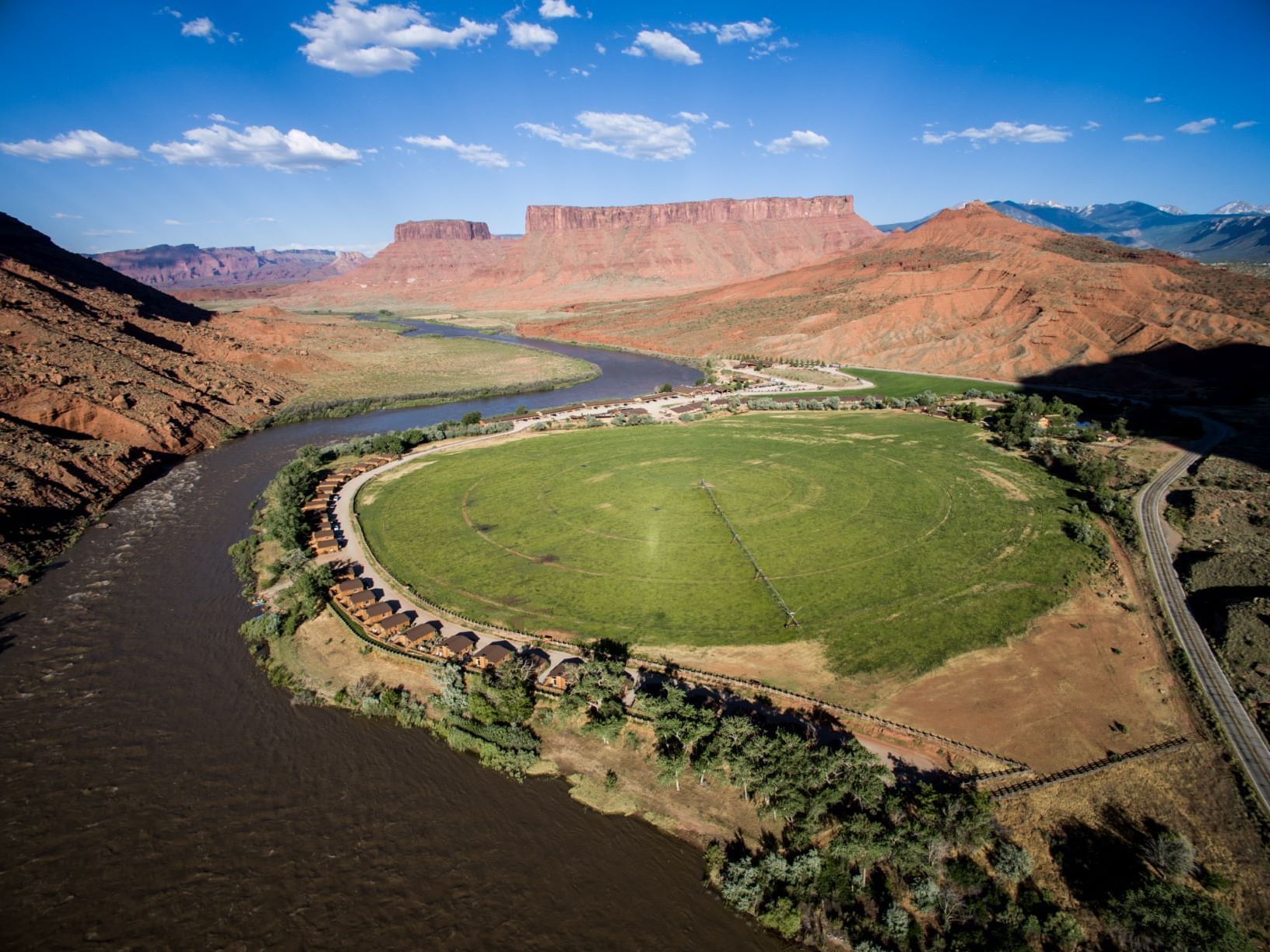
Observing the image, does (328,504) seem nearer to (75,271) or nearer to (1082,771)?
(1082,771)

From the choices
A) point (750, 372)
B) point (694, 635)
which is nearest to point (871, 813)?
point (694, 635)

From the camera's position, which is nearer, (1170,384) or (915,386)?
A: (1170,384)

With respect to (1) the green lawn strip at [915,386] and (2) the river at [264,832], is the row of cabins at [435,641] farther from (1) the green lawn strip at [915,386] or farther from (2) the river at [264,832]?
(1) the green lawn strip at [915,386]

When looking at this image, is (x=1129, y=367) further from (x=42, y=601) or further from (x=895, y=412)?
(x=42, y=601)

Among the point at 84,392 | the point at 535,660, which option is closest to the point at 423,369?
the point at 84,392

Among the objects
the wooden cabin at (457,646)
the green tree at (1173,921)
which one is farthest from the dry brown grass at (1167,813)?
the wooden cabin at (457,646)

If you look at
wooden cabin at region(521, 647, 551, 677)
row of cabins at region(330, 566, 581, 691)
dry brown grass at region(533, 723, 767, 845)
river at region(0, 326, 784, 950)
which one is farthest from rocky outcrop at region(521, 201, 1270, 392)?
river at region(0, 326, 784, 950)
